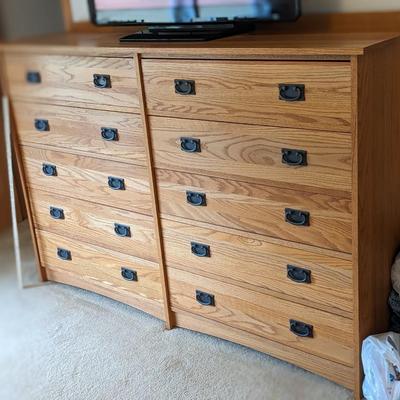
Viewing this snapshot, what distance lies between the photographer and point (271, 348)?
2043 millimetres

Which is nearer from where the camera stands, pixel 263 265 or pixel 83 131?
pixel 263 265

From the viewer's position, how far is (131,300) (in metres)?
2.41

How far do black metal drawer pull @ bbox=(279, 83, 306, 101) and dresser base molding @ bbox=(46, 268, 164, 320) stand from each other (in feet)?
3.23

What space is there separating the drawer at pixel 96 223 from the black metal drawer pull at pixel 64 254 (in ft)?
0.25

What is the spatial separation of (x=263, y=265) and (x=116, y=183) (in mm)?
633

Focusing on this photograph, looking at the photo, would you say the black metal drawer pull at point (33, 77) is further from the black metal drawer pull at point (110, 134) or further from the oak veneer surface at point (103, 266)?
the oak veneer surface at point (103, 266)

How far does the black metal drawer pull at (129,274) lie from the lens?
2.34m

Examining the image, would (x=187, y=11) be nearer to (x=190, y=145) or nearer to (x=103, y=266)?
(x=190, y=145)

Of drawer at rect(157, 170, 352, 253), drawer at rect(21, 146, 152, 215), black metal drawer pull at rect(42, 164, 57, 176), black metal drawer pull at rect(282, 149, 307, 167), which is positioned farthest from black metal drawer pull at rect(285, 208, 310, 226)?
black metal drawer pull at rect(42, 164, 57, 176)

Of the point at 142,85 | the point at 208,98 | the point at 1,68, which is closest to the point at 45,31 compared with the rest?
the point at 1,68

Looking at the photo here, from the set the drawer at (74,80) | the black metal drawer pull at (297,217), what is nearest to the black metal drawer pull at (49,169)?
the drawer at (74,80)

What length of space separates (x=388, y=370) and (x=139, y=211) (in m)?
0.98

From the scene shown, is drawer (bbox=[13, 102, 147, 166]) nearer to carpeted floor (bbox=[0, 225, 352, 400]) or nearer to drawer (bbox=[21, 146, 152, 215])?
drawer (bbox=[21, 146, 152, 215])

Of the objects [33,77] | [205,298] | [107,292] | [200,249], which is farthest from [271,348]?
[33,77]
